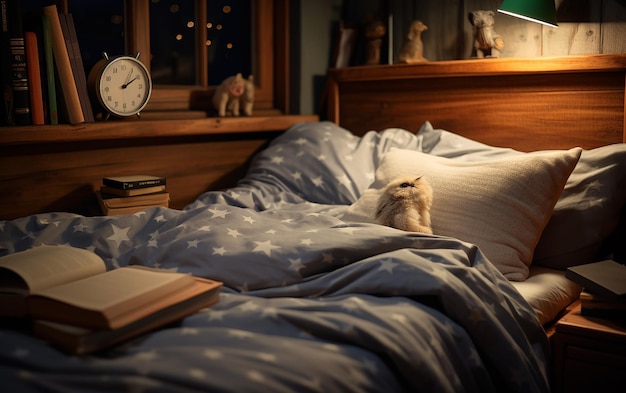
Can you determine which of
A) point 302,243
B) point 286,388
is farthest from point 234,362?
point 302,243

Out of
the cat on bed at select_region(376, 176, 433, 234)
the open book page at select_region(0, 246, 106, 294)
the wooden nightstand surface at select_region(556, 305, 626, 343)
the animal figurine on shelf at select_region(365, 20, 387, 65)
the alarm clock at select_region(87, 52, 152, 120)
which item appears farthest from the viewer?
the animal figurine on shelf at select_region(365, 20, 387, 65)

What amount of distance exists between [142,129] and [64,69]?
321 millimetres

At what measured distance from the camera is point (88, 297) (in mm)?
1119

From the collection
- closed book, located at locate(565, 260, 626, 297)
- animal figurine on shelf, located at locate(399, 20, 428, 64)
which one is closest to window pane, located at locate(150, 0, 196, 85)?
animal figurine on shelf, located at locate(399, 20, 428, 64)

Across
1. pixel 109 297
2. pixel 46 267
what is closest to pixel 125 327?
pixel 109 297

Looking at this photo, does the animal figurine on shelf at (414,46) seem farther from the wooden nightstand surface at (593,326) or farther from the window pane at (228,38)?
the wooden nightstand surface at (593,326)

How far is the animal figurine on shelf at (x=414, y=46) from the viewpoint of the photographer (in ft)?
8.29

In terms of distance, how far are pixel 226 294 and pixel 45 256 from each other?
35cm

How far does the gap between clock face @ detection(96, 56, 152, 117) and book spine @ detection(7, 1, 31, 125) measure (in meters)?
0.23

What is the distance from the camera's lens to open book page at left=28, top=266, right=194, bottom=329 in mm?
1076

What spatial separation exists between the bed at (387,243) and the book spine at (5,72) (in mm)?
326

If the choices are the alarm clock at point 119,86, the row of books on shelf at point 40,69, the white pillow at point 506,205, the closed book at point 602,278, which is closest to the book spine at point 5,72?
the row of books on shelf at point 40,69

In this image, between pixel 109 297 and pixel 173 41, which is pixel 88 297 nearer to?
pixel 109 297

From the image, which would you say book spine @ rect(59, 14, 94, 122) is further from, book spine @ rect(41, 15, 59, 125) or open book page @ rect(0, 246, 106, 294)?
open book page @ rect(0, 246, 106, 294)
